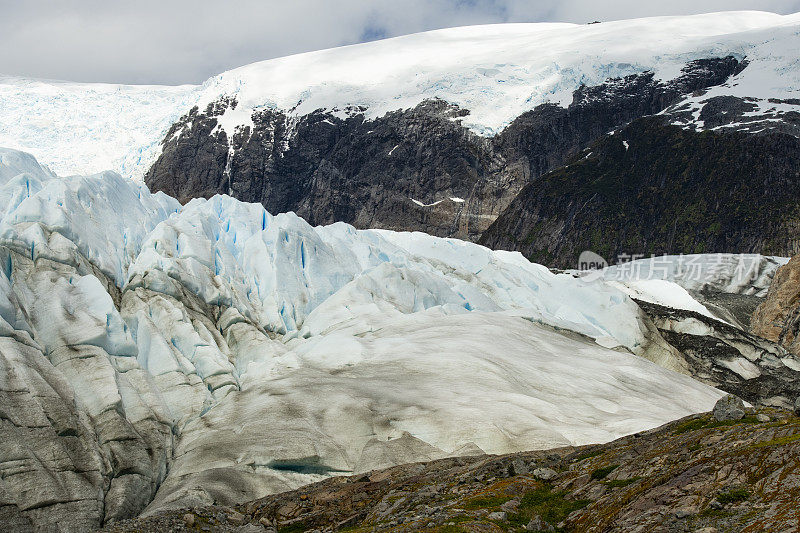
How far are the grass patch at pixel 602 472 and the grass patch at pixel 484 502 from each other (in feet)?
10.4

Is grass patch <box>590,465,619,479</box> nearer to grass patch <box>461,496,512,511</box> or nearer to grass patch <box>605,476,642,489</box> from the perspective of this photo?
grass patch <box>605,476,642,489</box>

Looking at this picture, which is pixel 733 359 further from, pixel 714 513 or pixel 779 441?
pixel 714 513

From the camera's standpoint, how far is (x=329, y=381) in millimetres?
50438

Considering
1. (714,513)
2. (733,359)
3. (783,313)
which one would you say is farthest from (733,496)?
(783,313)

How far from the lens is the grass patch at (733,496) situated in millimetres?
17644

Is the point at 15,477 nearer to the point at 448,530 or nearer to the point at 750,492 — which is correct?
the point at 448,530

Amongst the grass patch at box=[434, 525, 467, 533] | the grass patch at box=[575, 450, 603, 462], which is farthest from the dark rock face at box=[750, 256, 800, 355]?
the grass patch at box=[434, 525, 467, 533]

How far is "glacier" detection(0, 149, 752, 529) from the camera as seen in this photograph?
38.2 m

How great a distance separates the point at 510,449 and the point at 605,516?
67.7 feet

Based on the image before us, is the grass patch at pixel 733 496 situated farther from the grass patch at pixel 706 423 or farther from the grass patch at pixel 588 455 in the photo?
Answer: the grass patch at pixel 588 455

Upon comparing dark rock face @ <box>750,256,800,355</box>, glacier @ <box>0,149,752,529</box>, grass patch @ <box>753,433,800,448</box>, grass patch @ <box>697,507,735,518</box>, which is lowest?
dark rock face @ <box>750,256,800,355</box>

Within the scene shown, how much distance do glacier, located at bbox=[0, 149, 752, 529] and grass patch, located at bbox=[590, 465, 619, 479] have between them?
1532 cm

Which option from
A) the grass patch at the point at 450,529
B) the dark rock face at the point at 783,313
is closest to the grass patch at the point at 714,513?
the grass patch at the point at 450,529

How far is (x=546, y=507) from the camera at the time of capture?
74.4 feet
